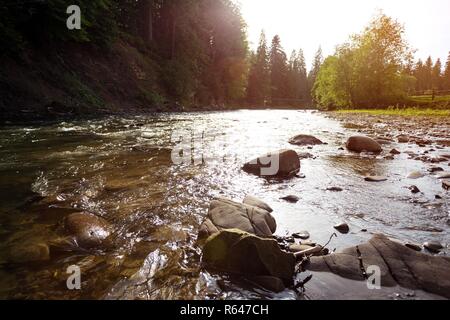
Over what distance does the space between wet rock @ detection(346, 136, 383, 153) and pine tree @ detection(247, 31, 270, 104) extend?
196 ft

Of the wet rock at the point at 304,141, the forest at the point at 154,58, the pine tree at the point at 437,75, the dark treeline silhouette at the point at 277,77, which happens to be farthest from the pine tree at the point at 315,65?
the wet rock at the point at 304,141

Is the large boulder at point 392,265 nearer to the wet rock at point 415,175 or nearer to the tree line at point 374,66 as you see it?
the wet rock at point 415,175

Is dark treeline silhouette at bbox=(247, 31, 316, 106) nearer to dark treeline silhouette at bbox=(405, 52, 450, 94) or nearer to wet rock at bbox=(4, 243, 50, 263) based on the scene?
dark treeline silhouette at bbox=(405, 52, 450, 94)

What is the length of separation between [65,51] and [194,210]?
795 inches

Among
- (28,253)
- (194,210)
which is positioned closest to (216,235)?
(194,210)

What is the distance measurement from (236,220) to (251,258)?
0.70m

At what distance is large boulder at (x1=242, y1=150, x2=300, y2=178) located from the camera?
5738 millimetres

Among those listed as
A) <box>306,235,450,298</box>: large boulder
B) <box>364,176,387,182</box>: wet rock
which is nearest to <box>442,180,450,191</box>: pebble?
<box>364,176,387,182</box>: wet rock

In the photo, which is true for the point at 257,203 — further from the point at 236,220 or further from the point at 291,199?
the point at 236,220

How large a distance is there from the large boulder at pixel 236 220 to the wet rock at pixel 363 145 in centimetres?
619

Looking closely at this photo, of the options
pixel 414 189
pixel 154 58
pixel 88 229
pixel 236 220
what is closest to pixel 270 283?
pixel 236 220

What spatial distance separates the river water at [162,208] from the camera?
7.47 feet
